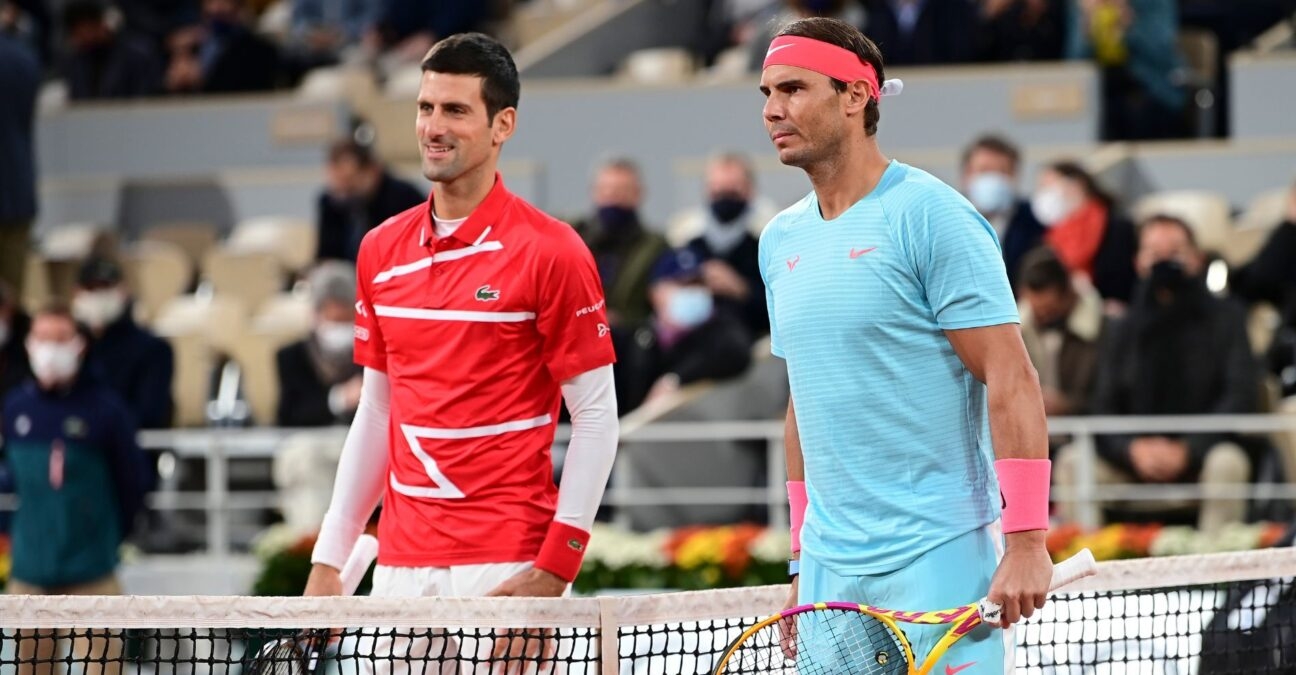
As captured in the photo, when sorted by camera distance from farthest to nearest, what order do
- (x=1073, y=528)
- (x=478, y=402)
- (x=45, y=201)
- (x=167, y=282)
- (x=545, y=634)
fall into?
(x=45, y=201) < (x=167, y=282) < (x=1073, y=528) < (x=478, y=402) < (x=545, y=634)

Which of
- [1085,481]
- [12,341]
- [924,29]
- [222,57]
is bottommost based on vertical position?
[1085,481]

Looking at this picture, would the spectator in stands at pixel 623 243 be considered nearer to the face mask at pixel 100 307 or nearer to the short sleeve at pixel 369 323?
the face mask at pixel 100 307

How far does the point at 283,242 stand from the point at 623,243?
4.04 m

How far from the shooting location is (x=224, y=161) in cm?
1694

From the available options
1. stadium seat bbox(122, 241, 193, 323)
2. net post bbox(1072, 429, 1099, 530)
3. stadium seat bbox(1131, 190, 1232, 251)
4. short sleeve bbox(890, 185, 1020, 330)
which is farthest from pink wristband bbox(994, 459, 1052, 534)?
stadium seat bbox(122, 241, 193, 323)

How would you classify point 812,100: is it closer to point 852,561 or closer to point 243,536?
point 852,561

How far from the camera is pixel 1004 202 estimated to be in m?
11.4

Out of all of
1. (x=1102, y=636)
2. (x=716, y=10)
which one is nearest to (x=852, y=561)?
(x=1102, y=636)

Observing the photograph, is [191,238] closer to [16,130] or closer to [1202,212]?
[16,130]

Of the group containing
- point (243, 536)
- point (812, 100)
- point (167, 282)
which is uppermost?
point (812, 100)

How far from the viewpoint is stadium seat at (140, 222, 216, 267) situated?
16.0 m

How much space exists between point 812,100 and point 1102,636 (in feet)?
12.0

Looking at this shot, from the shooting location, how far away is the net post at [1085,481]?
9953mm

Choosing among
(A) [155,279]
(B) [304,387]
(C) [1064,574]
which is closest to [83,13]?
(A) [155,279]
